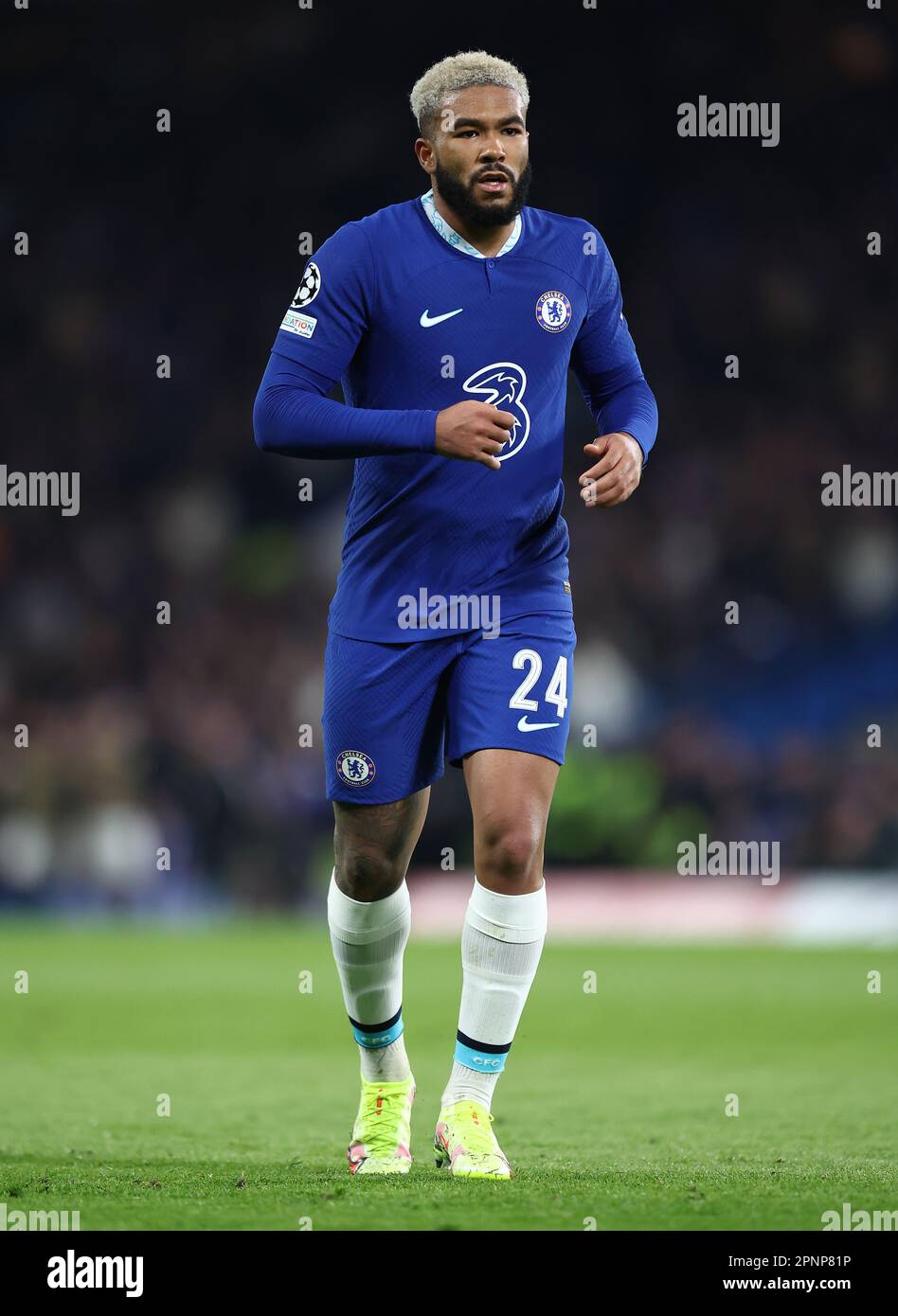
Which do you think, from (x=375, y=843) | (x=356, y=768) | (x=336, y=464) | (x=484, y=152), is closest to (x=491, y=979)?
(x=375, y=843)

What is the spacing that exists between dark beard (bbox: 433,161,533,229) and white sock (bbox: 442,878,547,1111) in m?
1.65

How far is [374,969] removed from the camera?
4789mm

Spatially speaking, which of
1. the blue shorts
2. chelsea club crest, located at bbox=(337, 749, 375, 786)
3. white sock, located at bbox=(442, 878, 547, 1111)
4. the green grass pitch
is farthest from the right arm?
the green grass pitch

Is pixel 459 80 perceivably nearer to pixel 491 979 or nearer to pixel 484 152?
pixel 484 152

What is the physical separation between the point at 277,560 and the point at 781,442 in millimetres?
5096

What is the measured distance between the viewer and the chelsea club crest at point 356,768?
4578 mm

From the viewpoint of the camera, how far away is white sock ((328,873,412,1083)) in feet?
15.6

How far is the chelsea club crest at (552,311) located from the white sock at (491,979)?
1429 mm

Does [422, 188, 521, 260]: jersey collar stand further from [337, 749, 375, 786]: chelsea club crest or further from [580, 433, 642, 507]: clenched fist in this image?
[337, 749, 375, 786]: chelsea club crest

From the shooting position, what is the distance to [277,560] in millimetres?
18281

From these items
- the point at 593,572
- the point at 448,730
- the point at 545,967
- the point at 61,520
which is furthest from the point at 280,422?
the point at 61,520

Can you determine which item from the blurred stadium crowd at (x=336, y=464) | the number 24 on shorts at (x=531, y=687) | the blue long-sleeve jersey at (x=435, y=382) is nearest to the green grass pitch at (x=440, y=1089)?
the number 24 on shorts at (x=531, y=687)

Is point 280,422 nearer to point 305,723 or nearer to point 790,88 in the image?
point 305,723

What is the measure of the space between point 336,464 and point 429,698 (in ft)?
45.1
